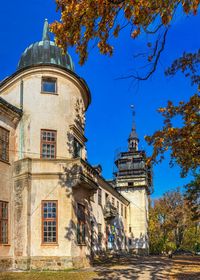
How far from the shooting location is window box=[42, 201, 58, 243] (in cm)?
2139

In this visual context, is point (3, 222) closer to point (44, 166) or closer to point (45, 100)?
point (44, 166)

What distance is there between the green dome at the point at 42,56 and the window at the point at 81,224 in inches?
367

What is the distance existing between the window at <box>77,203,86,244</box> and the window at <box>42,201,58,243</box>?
1.69 meters

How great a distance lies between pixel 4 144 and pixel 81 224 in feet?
22.2

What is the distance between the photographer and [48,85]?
951 inches

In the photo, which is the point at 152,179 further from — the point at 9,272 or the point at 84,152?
the point at 9,272

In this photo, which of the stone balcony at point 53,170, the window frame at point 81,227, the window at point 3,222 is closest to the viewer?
the window at point 3,222

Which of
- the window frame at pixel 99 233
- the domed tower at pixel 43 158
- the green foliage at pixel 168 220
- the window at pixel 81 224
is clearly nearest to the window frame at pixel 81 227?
the window at pixel 81 224

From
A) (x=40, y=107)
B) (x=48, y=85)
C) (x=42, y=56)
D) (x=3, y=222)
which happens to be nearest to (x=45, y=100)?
(x=40, y=107)

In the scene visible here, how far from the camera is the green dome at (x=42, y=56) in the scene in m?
24.5

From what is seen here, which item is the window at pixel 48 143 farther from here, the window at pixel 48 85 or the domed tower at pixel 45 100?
the window at pixel 48 85

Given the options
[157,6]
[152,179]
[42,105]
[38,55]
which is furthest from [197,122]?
[152,179]

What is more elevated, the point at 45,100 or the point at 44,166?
the point at 45,100

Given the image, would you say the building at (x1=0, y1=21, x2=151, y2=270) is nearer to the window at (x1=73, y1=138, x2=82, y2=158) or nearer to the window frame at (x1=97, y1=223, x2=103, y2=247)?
the window at (x1=73, y1=138, x2=82, y2=158)
